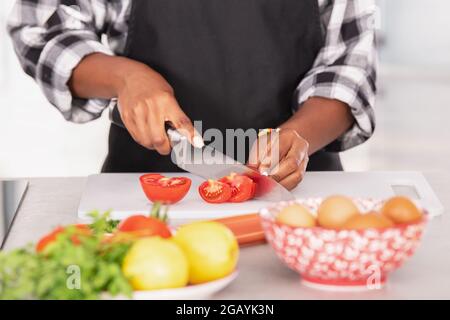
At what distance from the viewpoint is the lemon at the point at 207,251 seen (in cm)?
107

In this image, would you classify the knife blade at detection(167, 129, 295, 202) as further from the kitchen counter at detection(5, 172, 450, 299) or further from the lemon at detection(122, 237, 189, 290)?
the lemon at detection(122, 237, 189, 290)

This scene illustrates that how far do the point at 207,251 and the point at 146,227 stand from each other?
0.08 meters

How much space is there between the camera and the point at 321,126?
6.24ft

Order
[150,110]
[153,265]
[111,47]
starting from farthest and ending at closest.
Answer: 1. [111,47]
2. [150,110]
3. [153,265]

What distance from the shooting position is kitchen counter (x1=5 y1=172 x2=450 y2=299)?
3.71ft

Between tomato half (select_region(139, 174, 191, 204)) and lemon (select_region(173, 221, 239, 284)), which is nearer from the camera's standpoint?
lemon (select_region(173, 221, 239, 284))

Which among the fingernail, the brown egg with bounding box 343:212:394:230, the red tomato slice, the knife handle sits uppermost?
the brown egg with bounding box 343:212:394:230

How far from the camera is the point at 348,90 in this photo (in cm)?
193

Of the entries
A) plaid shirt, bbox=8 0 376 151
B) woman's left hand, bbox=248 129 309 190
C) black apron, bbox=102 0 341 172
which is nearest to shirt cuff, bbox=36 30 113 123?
plaid shirt, bbox=8 0 376 151

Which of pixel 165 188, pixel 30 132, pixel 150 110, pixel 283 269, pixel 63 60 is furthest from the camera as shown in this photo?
pixel 30 132

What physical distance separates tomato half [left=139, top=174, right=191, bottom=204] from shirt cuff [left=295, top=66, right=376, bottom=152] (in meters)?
0.44

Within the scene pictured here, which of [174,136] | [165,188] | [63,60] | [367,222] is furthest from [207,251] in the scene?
[63,60]

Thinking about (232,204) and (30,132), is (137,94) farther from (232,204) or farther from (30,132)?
(30,132)
